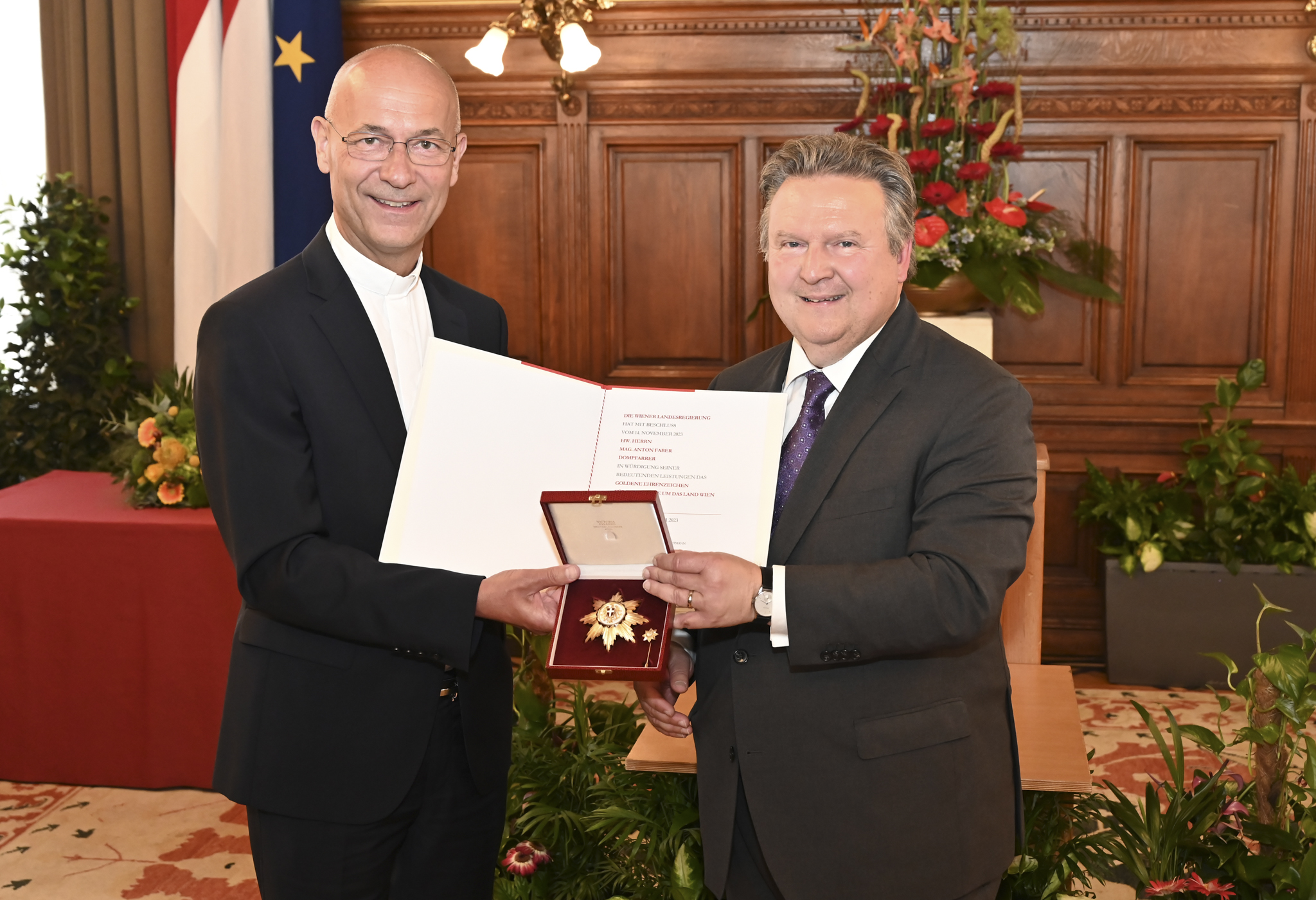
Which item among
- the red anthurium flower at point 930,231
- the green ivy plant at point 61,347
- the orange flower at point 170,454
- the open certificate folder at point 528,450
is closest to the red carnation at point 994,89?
the red anthurium flower at point 930,231

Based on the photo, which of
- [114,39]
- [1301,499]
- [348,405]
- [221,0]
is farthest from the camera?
[114,39]

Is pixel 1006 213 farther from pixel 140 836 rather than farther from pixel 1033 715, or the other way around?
pixel 140 836

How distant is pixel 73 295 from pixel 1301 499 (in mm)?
4986

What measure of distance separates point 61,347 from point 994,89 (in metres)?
3.88

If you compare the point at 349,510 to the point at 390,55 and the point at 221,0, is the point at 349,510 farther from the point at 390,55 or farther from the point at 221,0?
the point at 221,0

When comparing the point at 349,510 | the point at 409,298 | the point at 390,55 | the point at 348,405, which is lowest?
the point at 349,510

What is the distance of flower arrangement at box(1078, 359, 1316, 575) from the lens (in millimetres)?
4227

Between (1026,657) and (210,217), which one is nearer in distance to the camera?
(1026,657)

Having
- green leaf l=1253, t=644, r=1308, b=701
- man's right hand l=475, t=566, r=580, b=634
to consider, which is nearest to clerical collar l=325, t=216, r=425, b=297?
man's right hand l=475, t=566, r=580, b=634

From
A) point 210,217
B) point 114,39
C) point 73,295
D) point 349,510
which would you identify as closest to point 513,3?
point 210,217

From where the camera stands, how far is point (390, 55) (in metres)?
1.68

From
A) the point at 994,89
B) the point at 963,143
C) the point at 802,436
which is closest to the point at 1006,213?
the point at 963,143

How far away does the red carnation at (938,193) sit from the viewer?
331cm

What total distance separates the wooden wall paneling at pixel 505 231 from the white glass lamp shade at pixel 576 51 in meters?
0.65
